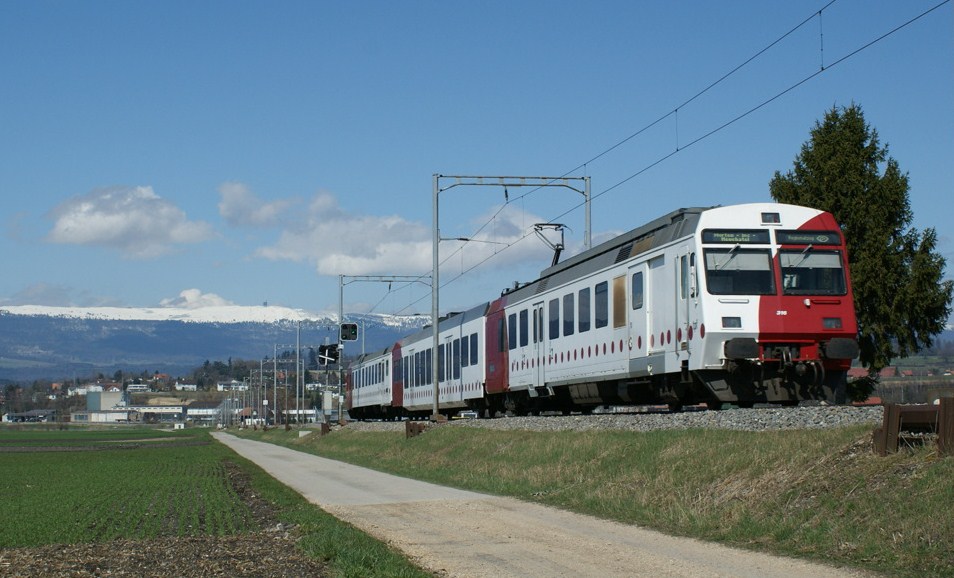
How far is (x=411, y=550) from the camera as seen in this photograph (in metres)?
14.0

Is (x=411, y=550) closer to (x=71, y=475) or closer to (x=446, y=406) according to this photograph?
(x=71, y=475)

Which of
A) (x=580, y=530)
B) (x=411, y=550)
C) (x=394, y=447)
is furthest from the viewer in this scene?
(x=394, y=447)

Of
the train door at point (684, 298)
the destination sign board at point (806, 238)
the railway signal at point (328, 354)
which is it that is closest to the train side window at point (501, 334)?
the train door at point (684, 298)

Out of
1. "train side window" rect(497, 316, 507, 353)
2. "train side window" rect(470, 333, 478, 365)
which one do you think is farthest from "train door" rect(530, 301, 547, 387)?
"train side window" rect(470, 333, 478, 365)

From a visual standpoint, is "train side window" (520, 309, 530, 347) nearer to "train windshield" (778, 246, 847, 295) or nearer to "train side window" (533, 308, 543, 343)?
"train side window" (533, 308, 543, 343)

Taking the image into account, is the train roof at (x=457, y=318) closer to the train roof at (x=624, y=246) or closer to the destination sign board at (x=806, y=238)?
the train roof at (x=624, y=246)

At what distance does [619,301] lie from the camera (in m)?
26.2

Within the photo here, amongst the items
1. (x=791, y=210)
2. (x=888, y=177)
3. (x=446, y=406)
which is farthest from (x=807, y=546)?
(x=446, y=406)

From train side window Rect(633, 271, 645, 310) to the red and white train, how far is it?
20 millimetres

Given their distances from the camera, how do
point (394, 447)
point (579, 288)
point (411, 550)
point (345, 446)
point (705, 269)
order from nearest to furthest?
1. point (411, 550)
2. point (705, 269)
3. point (579, 288)
4. point (394, 447)
5. point (345, 446)

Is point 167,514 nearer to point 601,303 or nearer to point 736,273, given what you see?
point 736,273

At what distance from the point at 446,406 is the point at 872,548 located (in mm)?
36017

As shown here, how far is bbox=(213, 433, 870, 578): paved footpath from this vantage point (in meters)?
12.0

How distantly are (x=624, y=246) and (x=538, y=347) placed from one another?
7360mm
